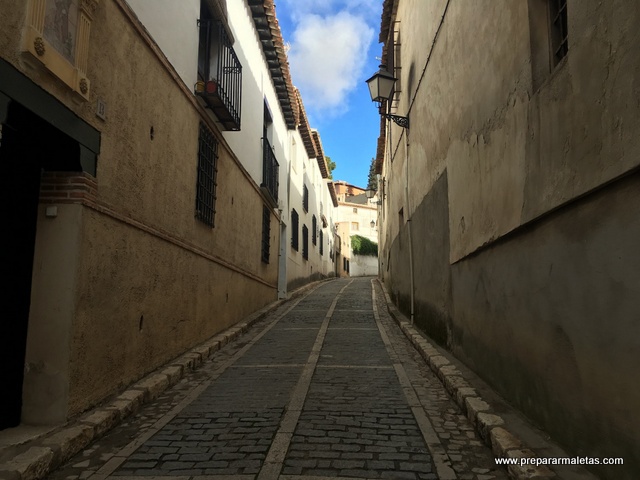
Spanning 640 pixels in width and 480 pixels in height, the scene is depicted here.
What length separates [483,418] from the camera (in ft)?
13.8

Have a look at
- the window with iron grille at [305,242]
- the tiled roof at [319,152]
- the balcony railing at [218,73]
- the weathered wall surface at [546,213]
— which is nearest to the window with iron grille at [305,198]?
the window with iron grille at [305,242]

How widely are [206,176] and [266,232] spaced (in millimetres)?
5758

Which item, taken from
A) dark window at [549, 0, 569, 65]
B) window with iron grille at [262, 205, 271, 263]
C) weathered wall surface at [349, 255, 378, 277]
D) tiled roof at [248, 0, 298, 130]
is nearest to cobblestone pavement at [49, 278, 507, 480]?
dark window at [549, 0, 569, 65]

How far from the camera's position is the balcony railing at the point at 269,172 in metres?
13.0

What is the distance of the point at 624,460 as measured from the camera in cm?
270

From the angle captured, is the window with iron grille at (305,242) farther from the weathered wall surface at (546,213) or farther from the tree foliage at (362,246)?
the tree foliage at (362,246)

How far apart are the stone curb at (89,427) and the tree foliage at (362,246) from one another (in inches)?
1643

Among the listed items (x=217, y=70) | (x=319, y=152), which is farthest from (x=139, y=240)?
(x=319, y=152)

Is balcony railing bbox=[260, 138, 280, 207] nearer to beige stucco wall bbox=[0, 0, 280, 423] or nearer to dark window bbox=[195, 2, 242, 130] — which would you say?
dark window bbox=[195, 2, 242, 130]

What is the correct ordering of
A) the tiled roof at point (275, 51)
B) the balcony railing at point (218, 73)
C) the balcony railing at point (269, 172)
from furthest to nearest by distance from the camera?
1. the balcony railing at point (269, 172)
2. the tiled roof at point (275, 51)
3. the balcony railing at point (218, 73)

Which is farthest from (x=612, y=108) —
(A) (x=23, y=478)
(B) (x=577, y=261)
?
(A) (x=23, y=478)

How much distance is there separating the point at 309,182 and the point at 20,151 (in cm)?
2044

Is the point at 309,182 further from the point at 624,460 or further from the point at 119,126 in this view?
the point at 624,460

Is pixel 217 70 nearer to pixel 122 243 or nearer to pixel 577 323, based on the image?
pixel 122 243
